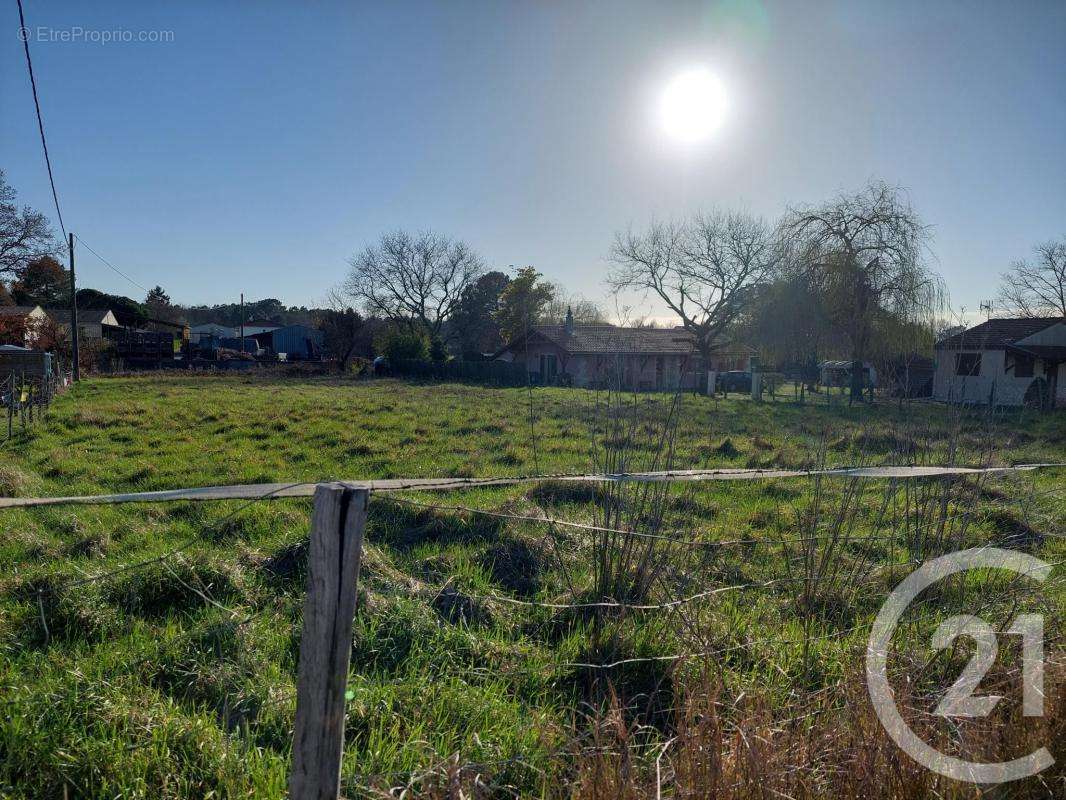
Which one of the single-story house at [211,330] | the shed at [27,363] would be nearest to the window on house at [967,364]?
the shed at [27,363]

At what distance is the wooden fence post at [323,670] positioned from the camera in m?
1.56

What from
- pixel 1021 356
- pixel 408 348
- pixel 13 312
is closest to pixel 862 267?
pixel 1021 356

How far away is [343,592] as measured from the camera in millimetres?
1568

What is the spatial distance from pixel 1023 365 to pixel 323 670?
39.1 metres

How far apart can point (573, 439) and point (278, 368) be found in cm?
3607

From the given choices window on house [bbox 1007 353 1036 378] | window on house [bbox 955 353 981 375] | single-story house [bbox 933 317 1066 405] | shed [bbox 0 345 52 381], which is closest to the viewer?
window on house [bbox 955 353 981 375]

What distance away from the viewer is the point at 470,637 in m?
3.57

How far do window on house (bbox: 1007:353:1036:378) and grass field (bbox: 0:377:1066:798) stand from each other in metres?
30.0

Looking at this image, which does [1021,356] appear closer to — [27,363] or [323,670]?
[323,670]

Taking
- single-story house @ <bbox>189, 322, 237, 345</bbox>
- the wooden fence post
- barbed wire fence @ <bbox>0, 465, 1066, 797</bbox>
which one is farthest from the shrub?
the wooden fence post

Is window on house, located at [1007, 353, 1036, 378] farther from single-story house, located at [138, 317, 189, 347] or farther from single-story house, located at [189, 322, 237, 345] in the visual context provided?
single-story house, located at [189, 322, 237, 345]

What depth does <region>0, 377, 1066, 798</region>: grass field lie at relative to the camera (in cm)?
232

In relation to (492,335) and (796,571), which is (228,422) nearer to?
(796,571)

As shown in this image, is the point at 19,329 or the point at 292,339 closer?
the point at 19,329
